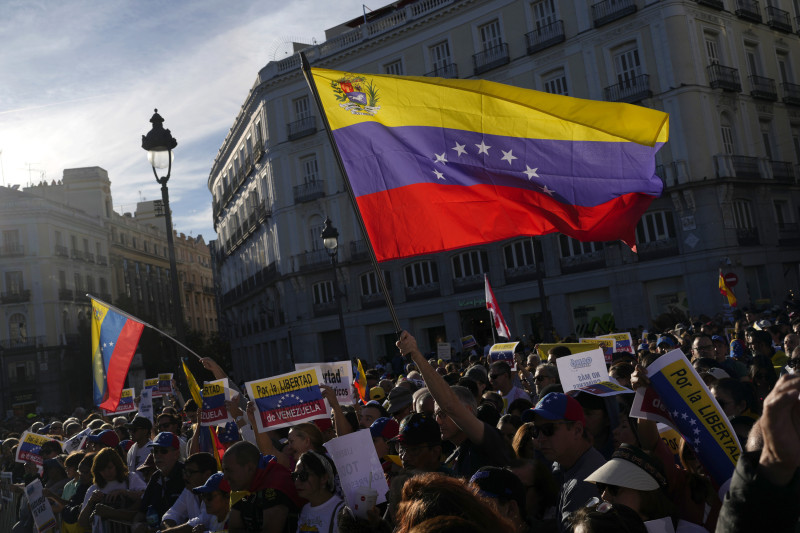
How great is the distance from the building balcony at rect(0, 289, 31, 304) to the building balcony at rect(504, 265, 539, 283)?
39587mm

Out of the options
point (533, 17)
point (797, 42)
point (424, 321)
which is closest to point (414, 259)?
point (424, 321)

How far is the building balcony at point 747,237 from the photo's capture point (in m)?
31.8

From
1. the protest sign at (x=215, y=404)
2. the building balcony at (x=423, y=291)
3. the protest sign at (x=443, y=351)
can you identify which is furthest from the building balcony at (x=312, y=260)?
the protest sign at (x=215, y=404)

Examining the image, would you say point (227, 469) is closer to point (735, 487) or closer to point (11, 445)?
point (735, 487)

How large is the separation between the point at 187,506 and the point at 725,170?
29.8 m

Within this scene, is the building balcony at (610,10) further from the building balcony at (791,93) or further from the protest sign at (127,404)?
the protest sign at (127,404)

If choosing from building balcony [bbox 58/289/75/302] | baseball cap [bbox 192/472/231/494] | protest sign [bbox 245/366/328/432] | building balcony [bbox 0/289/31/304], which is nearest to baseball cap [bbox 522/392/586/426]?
baseball cap [bbox 192/472/231/494]

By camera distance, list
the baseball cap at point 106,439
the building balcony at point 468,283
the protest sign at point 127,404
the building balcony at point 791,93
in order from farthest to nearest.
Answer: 1. the building balcony at point 468,283
2. the building balcony at point 791,93
3. the protest sign at point 127,404
4. the baseball cap at point 106,439

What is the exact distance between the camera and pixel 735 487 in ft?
7.25

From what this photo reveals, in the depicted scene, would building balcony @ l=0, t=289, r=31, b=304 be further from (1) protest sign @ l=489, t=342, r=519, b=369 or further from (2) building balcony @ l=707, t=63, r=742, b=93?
(1) protest sign @ l=489, t=342, r=519, b=369

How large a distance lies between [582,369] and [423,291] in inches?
1293

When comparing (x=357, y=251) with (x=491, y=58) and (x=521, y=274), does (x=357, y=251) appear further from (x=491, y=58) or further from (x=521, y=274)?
(x=491, y=58)

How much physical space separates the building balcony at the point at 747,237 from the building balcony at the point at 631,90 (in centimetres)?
656

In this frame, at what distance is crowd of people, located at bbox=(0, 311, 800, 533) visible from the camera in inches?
87.0
